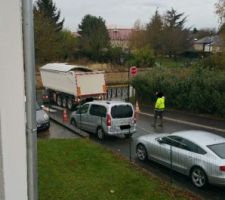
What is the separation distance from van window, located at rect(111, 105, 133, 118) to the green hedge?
314 inches

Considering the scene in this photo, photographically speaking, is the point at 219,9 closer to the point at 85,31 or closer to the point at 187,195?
the point at 187,195

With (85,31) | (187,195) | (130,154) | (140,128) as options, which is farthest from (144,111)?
(85,31)

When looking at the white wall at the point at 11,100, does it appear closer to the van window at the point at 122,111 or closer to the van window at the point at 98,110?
the van window at the point at 122,111

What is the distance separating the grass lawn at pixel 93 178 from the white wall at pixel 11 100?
271 inches

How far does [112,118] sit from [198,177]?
6.66 meters

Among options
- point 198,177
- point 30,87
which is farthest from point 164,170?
point 30,87

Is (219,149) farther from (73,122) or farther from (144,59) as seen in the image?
(144,59)

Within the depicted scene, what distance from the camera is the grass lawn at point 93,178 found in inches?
390

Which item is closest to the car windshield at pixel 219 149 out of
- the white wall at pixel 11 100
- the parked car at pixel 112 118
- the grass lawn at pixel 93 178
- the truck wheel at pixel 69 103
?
the grass lawn at pixel 93 178

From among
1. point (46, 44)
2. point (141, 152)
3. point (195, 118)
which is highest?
point (46, 44)

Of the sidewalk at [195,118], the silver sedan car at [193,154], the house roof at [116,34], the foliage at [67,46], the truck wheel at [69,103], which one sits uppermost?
the house roof at [116,34]

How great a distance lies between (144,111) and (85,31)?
160 ft

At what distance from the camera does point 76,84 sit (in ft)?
88.7

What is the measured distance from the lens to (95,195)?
9.86 m
